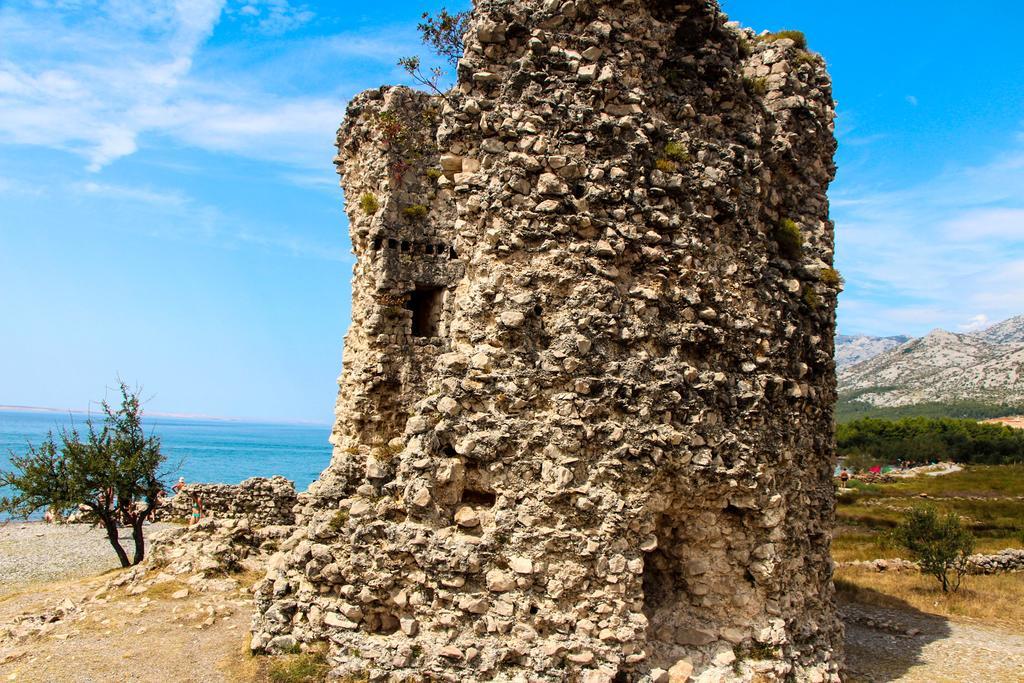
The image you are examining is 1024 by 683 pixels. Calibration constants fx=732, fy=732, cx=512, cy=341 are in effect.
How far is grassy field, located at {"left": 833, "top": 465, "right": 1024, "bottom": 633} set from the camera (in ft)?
45.4

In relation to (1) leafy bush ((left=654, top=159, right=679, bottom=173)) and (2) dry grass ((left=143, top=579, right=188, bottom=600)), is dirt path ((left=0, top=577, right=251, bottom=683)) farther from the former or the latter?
(1) leafy bush ((left=654, top=159, right=679, bottom=173))

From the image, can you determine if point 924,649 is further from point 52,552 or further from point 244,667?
point 52,552

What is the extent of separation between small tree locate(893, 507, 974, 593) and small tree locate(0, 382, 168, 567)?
56.8 ft

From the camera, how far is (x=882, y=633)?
1140cm

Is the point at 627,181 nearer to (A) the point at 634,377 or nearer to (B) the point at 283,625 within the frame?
(A) the point at 634,377

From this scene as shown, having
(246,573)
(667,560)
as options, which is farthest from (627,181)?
(246,573)

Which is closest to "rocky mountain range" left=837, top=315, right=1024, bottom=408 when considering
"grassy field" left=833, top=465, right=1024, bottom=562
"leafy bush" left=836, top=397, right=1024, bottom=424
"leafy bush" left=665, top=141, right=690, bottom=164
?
"leafy bush" left=836, top=397, right=1024, bottom=424

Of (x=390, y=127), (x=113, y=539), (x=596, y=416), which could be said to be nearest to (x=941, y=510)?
(x=390, y=127)

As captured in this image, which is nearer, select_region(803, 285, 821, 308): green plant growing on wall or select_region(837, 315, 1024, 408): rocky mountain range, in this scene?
select_region(803, 285, 821, 308): green plant growing on wall

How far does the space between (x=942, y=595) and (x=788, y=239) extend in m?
9.99

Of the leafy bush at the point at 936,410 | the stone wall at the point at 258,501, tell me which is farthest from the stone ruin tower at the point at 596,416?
the leafy bush at the point at 936,410

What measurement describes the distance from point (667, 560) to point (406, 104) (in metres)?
9.69

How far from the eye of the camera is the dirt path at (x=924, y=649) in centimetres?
904

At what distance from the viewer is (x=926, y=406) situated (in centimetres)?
12306
